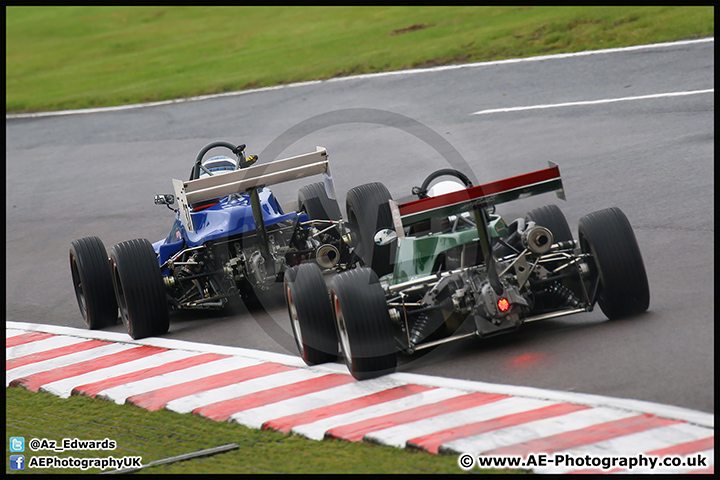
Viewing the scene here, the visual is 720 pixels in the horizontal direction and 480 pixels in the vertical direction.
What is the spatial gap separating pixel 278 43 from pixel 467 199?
24.1 m

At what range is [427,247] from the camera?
7266mm

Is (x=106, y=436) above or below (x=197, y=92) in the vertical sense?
below

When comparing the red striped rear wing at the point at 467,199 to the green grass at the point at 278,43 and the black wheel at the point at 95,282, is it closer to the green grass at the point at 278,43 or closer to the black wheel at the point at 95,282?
the black wheel at the point at 95,282

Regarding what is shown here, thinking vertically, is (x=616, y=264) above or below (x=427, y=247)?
below

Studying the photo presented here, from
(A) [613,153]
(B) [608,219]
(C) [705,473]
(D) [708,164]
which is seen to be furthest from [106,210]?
(C) [705,473]

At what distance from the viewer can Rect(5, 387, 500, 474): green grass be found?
5238 mm

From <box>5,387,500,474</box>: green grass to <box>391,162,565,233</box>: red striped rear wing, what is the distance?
1727mm

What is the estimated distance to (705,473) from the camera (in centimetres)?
461

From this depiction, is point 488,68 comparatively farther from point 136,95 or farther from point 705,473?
point 705,473

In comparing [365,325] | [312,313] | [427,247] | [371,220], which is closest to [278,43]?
[371,220]

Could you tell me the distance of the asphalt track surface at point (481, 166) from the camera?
259 inches

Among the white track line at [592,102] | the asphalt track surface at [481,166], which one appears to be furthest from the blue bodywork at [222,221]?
the white track line at [592,102]

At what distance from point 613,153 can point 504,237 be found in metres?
6.06

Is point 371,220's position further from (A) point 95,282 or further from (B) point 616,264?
(B) point 616,264
